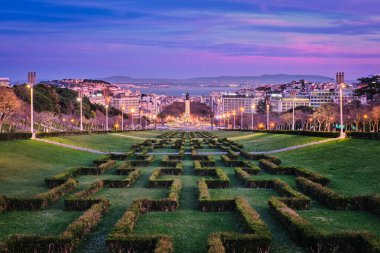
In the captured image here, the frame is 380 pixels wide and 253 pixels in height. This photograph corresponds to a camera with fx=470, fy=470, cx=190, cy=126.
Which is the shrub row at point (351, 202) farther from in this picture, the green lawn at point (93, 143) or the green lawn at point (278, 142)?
the green lawn at point (93, 143)

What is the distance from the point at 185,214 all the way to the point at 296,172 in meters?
8.25

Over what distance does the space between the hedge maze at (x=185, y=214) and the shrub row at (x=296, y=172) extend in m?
0.04

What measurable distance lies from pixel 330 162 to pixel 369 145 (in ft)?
10.3

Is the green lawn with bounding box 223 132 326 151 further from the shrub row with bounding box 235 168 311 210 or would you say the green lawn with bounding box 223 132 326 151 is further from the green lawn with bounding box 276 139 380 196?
the shrub row with bounding box 235 168 311 210

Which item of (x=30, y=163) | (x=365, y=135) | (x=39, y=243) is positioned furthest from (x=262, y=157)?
(x=39, y=243)

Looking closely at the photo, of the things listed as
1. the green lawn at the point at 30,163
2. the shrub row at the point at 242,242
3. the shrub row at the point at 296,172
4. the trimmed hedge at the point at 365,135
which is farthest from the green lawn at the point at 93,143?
the shrub row at the point at 242,242

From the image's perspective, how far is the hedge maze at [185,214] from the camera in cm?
812

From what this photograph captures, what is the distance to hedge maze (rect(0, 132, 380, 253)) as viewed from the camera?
8.12 metres

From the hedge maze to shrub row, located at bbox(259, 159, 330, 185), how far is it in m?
0.04

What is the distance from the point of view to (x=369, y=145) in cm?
2233

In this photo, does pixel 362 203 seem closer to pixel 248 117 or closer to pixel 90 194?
pixel 90 194

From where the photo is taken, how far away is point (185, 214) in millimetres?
11375

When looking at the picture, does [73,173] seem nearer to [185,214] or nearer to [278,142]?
[185,214]

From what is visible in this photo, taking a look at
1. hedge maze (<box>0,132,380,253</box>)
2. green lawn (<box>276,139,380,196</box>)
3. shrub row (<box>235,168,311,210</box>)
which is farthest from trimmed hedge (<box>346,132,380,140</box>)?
shrub row (<box>235,168,311,210</box>)
